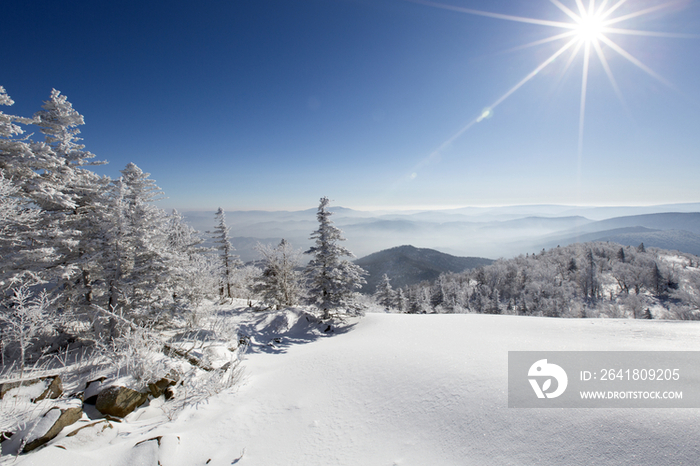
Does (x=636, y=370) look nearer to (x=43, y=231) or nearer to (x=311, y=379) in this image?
(x=311, y=379)

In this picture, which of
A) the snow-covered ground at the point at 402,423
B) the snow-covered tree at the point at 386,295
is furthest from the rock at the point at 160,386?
the snow-covered tree at the point at 386,295

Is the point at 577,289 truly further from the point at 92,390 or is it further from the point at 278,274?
the point at 92,390

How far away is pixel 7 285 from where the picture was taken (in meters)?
9.49

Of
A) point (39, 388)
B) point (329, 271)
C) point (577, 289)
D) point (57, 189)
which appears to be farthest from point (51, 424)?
point (577, 289)

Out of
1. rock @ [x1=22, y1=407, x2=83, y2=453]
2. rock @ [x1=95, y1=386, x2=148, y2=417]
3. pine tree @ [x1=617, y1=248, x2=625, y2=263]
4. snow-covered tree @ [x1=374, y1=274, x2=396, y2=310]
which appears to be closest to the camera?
rock @ [x1=22, y1=407, x2=83, y2=453]

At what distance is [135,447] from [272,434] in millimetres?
2401

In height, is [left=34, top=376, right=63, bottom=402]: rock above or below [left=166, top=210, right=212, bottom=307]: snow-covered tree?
below

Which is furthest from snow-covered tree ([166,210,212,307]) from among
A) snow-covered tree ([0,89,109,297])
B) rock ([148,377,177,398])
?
rock ([148,377,177,398])

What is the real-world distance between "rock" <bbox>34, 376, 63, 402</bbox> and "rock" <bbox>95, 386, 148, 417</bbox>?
1.25 meters

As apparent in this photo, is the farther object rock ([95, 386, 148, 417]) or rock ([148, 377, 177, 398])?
rock ([148, 377, 177, 398])

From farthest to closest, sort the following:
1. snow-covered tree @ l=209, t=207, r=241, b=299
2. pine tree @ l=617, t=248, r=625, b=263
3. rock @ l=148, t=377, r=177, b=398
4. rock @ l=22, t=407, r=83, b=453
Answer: pine tree @ l=617, t=248, r=625, b=263
snow-covered tree @ l=209, t=207, r=241, b=299
rock @ l=148, t=377, r=177, b=398
rock @ l=22, t=407, r=83, b=453

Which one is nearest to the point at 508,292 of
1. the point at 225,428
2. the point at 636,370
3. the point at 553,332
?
the point at 553,332

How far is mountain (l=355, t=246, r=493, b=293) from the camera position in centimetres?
15138

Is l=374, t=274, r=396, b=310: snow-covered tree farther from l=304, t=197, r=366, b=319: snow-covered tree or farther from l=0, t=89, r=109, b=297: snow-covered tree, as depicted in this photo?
l=0, t=89, r=109, b=297: snow-covered tree
